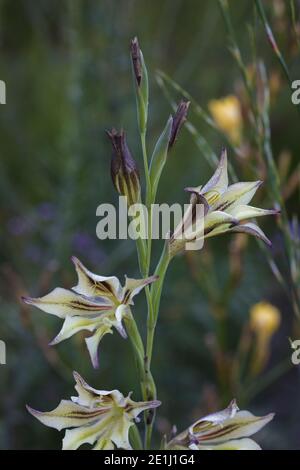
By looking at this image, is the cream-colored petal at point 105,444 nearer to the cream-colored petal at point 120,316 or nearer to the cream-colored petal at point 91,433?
the cream-colored petal at point 91,433

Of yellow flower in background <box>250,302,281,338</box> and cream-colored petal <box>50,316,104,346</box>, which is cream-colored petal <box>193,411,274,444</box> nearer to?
cream-colored petal <box>50,316,104,346</box>

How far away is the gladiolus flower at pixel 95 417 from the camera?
0.68 meters

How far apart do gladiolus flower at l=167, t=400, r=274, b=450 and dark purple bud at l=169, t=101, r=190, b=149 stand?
10.3 inches

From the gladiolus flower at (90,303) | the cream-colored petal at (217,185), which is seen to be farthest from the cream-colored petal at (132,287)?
the cream-colored petal at (217,185)

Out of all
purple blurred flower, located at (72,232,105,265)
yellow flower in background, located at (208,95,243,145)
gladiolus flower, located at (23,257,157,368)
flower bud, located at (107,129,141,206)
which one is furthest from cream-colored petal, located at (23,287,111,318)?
purple blurred flower, located at (72,232,105,265)

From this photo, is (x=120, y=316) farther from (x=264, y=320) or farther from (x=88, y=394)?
(x=264, y=320)

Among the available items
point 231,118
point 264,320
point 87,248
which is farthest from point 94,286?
point 87,248

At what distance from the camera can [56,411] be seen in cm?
69

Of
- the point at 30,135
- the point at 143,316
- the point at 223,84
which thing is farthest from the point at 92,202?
the point at 223,84

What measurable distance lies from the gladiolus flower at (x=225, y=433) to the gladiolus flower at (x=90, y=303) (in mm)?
132

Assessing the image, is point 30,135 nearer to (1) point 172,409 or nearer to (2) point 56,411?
(1) point 172,409

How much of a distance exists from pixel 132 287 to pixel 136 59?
199 mm

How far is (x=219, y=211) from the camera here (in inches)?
27.3

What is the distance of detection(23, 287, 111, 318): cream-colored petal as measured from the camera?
68 centimetres
